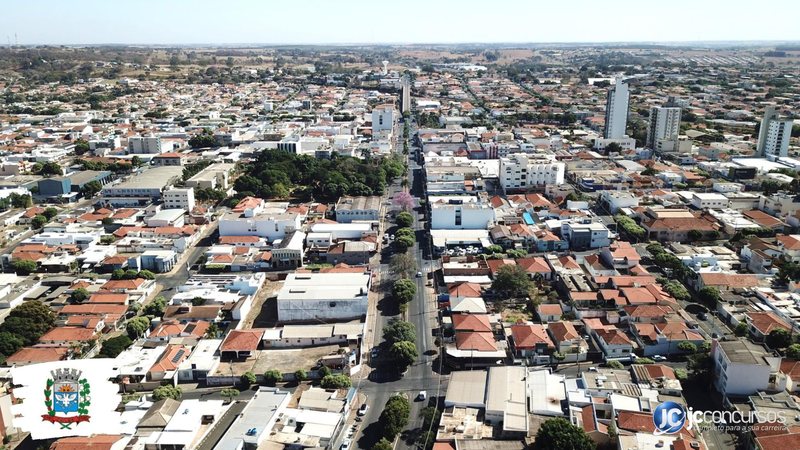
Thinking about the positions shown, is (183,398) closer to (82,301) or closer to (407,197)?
(82,301)

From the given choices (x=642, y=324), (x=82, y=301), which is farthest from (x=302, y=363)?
(x=642, y=324)

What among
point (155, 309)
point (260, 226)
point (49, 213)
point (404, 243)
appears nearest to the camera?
point (155, 309)

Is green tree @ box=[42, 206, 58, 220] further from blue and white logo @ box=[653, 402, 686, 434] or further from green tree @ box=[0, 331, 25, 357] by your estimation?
blue and white logo @ box=[653, 402, 686, 434]

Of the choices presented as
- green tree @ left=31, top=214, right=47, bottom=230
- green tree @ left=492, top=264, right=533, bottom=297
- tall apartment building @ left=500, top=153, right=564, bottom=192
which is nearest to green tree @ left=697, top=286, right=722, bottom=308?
green tree @ left=492, top=264, right=533, bottom=297

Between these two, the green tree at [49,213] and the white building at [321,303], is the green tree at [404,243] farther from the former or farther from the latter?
the green tree at [49,213]

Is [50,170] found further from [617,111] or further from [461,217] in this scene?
[617,111]

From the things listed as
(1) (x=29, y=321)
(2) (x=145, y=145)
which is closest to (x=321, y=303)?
(1) (x=29, y=321)

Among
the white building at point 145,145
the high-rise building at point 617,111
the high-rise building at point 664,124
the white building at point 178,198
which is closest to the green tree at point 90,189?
the white building at point 178,198
